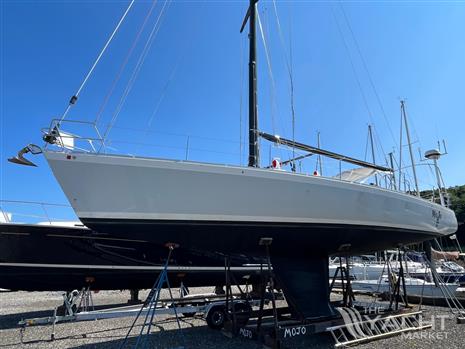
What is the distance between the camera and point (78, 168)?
376 cm

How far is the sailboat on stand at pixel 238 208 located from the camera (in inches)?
150

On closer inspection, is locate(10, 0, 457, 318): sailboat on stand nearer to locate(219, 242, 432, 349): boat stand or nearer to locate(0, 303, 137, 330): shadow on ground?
locate(219, 242, 432, 349): boat stand

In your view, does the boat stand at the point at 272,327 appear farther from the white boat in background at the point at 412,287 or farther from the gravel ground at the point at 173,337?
the white boat in background at the point at 412,287

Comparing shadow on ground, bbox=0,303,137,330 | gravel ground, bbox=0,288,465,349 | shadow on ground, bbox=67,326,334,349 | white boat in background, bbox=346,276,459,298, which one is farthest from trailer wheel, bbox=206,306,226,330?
white boat in background, bbox=346,276,459,298

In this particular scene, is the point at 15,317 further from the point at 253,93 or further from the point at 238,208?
the point at 253,93

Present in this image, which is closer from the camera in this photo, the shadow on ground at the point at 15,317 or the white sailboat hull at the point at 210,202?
the white sailboat hull at the point at 210,202

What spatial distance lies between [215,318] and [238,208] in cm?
282

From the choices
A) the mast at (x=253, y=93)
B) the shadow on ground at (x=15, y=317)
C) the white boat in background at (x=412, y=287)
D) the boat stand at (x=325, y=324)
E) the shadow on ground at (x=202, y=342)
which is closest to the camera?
the boat stand at (x=325, y=324)

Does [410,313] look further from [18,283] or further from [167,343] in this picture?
Result: [18,283]

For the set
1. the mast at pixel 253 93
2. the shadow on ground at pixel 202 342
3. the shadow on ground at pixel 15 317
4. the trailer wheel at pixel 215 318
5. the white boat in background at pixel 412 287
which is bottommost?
the shadow on ground at pixel 202 342

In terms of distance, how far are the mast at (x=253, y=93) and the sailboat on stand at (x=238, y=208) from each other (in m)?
0.05

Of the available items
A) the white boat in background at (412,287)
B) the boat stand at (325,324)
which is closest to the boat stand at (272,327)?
the boat stand at (325,324)

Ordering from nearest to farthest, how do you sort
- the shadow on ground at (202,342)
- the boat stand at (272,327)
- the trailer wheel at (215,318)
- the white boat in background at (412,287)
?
1. the boat stand at (272,327)
2. the shadow on ground at (202,342)
3. the trailer wheel at (215,318)
4. the white boat in background at (412,287)

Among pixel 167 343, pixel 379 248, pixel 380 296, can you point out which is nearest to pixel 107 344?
pixel 167 343
